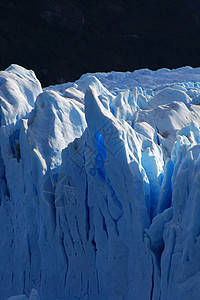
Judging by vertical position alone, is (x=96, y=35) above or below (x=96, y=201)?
→ below

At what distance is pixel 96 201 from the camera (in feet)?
14.9

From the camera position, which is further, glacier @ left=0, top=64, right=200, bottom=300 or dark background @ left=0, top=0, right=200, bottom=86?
dark background @ left=0, top=0, right=200, bottom=86

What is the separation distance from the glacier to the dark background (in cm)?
1579

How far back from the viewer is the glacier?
12.9 ft

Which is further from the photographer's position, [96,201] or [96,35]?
[96,35]

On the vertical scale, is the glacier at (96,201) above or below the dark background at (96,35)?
above

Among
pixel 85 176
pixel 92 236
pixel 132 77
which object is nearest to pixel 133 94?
pixel 85 176

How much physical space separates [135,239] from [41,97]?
2.06 metres

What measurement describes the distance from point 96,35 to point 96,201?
21085 millimetres

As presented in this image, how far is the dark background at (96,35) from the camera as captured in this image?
21.9 meters

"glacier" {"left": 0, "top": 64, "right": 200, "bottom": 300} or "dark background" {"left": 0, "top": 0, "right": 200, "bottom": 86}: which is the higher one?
"glacier" {"left": 0, "top": 64, "right": 200, "bottom": 300}

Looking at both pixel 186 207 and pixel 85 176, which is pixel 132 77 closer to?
pixel 85 176

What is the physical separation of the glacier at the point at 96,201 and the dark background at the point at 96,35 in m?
15.8

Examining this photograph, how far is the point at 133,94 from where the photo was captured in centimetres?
642
